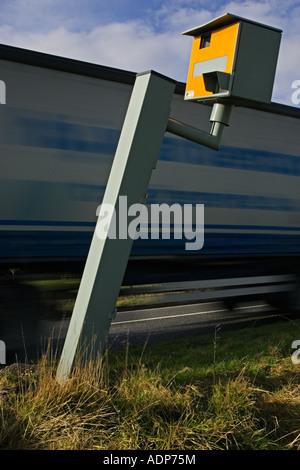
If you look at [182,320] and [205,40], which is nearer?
[205,40]

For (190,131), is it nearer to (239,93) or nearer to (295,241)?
(239,93)

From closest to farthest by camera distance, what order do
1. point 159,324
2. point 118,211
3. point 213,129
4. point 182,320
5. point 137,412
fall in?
point 137,412 < point 118,211 < point 213,129 < point 159,324 < point 182,320

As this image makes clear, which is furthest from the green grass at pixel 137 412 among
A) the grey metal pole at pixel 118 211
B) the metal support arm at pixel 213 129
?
the metal support arm at pixel 213 129

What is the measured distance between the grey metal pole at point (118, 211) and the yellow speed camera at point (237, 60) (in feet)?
1.26

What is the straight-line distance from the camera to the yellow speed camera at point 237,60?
4.02 m

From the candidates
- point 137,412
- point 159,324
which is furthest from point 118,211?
point 159,324

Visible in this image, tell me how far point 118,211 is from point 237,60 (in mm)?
1389

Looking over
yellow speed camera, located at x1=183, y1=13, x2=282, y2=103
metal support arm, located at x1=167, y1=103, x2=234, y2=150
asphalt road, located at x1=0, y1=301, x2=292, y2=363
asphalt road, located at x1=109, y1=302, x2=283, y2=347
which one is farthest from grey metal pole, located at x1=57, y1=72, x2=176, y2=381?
asphalt road, located at x1=109, y1=302, x2=283, y2=347

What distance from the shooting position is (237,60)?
13.1 feet

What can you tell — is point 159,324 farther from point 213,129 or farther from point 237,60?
point 237,60

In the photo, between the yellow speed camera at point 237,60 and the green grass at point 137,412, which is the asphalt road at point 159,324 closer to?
the green grass at point 137,412

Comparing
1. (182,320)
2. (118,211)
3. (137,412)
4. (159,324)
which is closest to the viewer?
(137,412)

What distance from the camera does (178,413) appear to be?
3789mm
